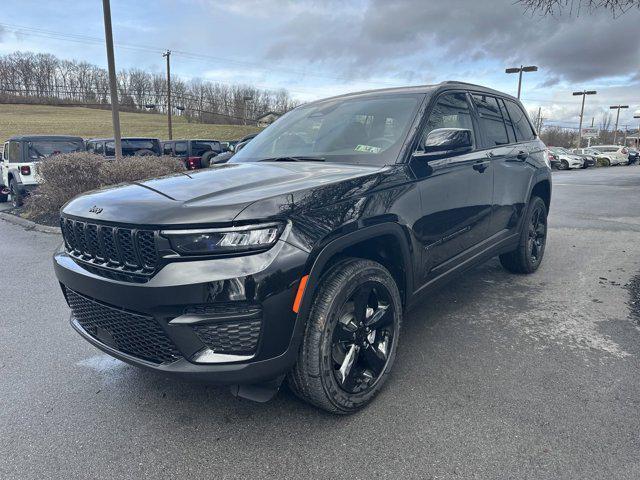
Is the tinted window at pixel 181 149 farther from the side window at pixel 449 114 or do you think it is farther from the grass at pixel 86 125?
the grass at pixel 86 125

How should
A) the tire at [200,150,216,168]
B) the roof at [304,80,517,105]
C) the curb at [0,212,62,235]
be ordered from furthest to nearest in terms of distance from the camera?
1. the tire at [200,150,216,168]
2. the curb at [0,212,62,235]
3. the roof at [304,80,517,105]

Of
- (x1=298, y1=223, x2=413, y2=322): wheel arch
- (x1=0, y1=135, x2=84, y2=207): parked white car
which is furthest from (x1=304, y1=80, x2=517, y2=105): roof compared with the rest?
(x1=0, y1=135, x2=84, y2=207): parked white car

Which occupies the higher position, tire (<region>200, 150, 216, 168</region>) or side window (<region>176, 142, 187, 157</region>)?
side window (<region>176, 142, 187, 157</region>)

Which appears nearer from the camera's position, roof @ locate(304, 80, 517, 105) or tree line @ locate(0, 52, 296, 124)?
roof @ locate(304, 80, 517, 105)

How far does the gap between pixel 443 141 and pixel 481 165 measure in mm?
939

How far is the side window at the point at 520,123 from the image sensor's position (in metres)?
4.80

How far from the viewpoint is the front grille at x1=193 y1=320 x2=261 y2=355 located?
6.88 feet

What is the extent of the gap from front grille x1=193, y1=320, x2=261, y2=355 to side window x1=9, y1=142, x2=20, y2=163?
12975 millimetres

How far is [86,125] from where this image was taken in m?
65.6

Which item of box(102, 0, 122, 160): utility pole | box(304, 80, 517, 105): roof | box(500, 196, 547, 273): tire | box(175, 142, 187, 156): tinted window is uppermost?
box(102, 0, 122, 160): utility pole

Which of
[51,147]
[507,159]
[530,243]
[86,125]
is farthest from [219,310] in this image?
[86,125]

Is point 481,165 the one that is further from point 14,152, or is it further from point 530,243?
point 14,152

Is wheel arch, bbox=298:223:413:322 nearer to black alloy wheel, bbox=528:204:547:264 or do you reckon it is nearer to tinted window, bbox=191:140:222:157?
black alloy wheel, bbox=528:204:547:264

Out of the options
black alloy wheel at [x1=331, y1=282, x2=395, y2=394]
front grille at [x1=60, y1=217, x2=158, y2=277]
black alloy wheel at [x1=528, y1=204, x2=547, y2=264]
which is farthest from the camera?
black alloy wheel at [x1=528, y1=204, x2=547, y2=264]
